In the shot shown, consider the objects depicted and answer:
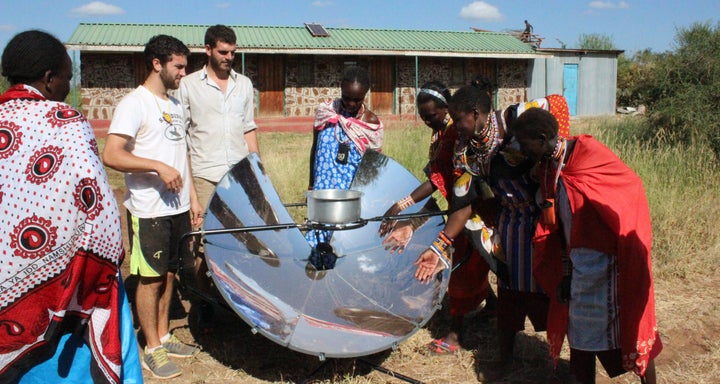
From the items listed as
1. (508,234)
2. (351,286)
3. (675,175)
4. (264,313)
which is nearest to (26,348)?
(264,313)

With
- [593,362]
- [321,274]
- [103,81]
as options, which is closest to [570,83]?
[103,81]

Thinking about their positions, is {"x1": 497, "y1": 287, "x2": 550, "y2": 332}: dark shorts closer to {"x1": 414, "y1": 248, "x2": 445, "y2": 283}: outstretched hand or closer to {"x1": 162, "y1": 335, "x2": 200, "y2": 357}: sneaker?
{"x1": 414, "y1": 248, "x2": 445, "y2": 283}: outstretched hand

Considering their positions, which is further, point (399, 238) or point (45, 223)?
point (399, 238)

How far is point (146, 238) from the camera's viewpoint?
329cm

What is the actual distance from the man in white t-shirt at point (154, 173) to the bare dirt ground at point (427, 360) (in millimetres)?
361

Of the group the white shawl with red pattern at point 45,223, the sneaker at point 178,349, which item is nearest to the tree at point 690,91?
the sneaker at point 178,349

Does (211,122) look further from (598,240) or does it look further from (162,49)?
(598,240)

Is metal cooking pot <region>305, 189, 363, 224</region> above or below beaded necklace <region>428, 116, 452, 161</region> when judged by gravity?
below

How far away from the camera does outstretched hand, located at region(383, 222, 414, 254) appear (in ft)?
12.2

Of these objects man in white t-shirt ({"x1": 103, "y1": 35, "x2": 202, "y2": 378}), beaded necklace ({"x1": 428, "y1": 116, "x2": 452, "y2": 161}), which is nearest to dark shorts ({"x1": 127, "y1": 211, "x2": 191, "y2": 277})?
man in white t-shirt ({"x1": 103, "y1": 35, "x2": 202, "y2": 378})

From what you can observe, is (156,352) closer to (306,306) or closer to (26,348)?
(306,306)

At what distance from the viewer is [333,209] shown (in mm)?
3115

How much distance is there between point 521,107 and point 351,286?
4.50 feet

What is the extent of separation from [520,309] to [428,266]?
21.7 inches
